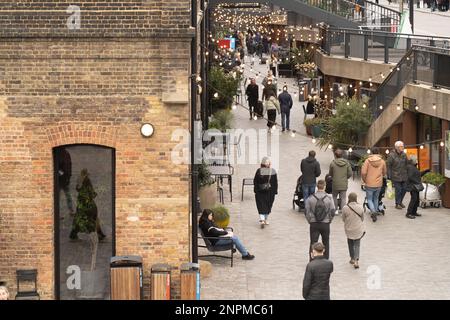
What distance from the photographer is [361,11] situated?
46.2 m

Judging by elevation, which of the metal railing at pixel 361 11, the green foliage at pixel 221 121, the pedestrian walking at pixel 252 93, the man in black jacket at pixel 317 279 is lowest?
the man in black jacket at pixel 317 279

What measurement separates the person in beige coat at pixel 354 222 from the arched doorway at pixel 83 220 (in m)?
4.35

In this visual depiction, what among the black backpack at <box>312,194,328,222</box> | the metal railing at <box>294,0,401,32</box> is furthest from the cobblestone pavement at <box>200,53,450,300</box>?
the metal railing at <box>294,0,401,32</box>

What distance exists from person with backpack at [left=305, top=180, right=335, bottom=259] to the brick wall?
120 inches

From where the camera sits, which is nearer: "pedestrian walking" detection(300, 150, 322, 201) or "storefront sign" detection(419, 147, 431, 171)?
"pedestrian walking" detection(300, 150, 322, 201)

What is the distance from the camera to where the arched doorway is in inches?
736

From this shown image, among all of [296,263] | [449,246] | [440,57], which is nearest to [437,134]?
[440,57]

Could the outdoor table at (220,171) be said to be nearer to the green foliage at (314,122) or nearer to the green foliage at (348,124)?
the green foliage at (348,124)

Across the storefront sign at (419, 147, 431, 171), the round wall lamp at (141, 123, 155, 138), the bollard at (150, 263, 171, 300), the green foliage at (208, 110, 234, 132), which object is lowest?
the bollard at (150, 263, 171, 300)

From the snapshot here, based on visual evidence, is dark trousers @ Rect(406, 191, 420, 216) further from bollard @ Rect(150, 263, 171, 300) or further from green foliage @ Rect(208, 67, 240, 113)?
green foliage @ Rect(208, 67, 240, 113)

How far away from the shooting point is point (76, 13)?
59.6 ft

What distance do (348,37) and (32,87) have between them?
20.7 meters

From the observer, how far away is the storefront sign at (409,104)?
28800 mm

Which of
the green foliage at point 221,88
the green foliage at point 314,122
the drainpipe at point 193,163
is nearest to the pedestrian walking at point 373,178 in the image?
the drainpipe at point 193,163
